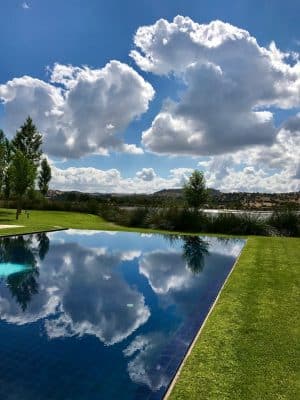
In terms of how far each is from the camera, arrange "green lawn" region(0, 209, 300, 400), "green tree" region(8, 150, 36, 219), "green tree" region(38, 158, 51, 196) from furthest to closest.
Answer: "green tree" region(38, 158, 51, 196) → "green tree" region(8, 150, 36, 219) → "green lawn" region(0, 209, 300, 400)

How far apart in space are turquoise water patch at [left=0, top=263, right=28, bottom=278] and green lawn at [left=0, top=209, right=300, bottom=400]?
5805mm

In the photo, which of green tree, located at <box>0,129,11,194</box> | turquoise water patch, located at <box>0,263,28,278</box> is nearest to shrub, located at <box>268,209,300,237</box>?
turquoise water patch, located at <box>0,263,28,278</box>

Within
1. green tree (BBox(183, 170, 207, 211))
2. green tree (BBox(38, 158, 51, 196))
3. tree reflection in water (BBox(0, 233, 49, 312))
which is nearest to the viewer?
tree reflection in water (BBox(0, 233, 49, 312))

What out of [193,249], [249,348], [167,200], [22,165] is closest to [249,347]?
[249,348]

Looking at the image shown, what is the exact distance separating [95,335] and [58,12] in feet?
42.7

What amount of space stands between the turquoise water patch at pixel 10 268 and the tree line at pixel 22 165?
14.9 metres

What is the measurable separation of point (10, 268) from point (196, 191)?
20.1 m

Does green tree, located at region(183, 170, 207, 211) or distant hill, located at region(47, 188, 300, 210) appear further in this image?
distant hill, located at region(47, 188, 300, 210)

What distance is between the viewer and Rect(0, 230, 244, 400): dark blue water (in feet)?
13.8

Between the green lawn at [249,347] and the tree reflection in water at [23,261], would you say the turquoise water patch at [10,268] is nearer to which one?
the tree reflection in water at [23,261]

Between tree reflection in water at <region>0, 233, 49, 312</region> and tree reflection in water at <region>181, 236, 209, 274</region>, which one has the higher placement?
tree reflection in water at <region>181, 236, 209, 274</region>

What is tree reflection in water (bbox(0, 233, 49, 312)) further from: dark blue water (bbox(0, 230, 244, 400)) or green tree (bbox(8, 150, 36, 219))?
green tree (bbox(8, 150, 36, 219))

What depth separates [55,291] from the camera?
26.9ft

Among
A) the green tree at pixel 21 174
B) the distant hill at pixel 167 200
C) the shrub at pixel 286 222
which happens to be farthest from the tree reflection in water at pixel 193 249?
the green tree at pixel 21 174
